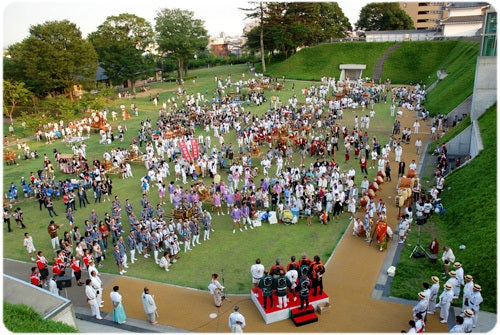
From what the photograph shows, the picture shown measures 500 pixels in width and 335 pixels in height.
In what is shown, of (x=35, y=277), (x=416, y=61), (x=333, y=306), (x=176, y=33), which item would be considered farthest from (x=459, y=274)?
(x=176, y=33)

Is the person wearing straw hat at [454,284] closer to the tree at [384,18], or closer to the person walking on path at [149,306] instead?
the person walking on path at [149,306]

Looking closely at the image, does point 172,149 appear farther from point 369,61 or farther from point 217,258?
point 369,61

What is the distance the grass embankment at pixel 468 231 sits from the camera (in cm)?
1204

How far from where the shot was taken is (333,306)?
37.6ft

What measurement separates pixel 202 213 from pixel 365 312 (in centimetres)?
791

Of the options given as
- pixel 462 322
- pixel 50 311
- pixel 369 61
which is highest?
pixel 369 61

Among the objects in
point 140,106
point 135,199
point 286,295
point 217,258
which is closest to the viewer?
point 286,295

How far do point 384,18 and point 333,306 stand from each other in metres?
75.9

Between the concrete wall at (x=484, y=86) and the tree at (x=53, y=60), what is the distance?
3842cm

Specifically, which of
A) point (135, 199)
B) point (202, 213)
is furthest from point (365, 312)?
point (135, 199)

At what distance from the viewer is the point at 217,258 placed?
47.4ft

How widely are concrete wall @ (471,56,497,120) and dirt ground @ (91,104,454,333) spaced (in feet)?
47.3

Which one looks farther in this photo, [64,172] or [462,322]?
[64,172]

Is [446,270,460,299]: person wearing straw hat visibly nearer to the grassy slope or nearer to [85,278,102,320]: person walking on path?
[85,278,102,320]: person walking on path
